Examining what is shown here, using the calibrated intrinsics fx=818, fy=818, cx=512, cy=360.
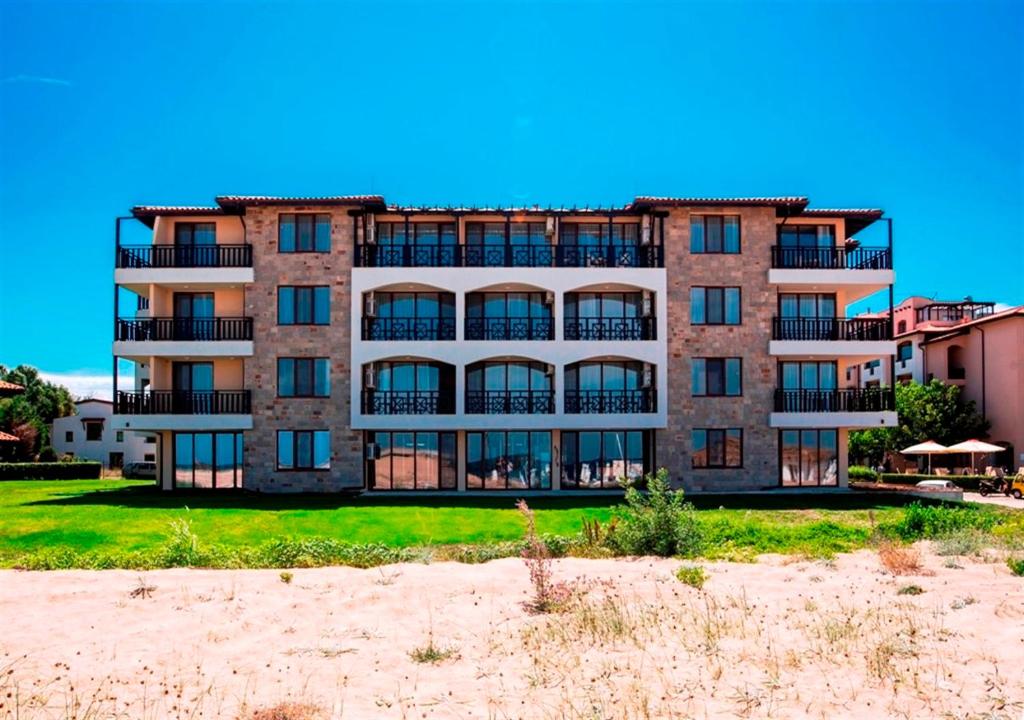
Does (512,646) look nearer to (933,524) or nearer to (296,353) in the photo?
(933,524)

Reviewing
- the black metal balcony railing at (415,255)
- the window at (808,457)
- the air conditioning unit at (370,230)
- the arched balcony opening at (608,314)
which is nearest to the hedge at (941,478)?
the window at (808,457)

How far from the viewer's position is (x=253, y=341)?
109 feet

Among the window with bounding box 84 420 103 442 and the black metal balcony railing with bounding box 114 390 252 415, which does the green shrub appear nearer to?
the black metal balcony railing with bounding box 114 390 252 415

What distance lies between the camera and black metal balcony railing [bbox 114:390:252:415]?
109 feet

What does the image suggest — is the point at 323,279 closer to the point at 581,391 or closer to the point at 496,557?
the point at 581,391

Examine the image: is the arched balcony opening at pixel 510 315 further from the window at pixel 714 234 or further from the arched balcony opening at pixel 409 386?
the window at pixel 714 234

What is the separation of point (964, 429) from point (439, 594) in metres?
43.6

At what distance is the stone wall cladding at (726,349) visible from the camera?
33.6 meters

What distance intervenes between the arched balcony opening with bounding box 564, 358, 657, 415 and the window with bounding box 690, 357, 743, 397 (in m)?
1.91

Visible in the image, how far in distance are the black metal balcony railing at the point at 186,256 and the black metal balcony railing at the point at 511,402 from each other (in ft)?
35.3

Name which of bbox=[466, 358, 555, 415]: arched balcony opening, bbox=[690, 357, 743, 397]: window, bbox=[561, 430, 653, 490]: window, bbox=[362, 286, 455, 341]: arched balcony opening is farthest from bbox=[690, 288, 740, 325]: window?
bbox=[362, 286, 455, 341]: arched balcony opening

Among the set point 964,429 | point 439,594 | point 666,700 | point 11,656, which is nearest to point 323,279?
point 439,594

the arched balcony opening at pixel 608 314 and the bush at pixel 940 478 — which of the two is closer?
the arched balcony opening at pixel 608 314

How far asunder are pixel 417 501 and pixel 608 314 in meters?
11.2
